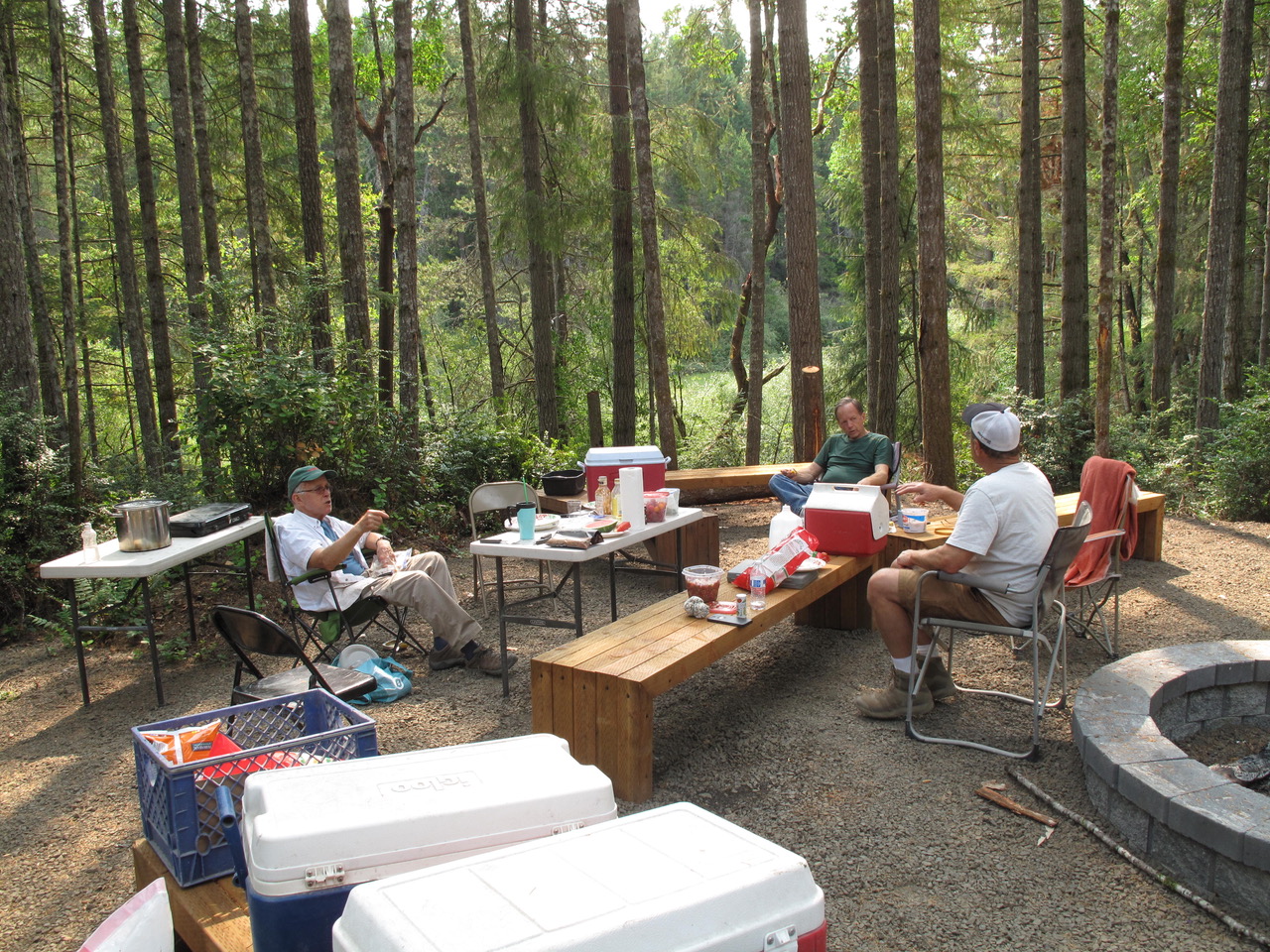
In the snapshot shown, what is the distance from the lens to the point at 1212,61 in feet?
43.1

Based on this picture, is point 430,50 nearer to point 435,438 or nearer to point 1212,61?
point 435,438

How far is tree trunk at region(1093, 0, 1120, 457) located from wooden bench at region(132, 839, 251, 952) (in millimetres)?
9076

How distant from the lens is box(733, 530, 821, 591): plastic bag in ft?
13.4

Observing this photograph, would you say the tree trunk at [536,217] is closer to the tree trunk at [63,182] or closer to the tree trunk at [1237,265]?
the tree trunk at [63,182]

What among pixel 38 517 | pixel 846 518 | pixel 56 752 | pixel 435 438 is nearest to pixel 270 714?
pixel 56 752

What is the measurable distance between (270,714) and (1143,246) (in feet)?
71.4

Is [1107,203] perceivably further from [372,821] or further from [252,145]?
[372,821]

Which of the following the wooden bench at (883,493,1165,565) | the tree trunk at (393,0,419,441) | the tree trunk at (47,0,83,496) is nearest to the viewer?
the wooden bench at (883,493,1165,565)

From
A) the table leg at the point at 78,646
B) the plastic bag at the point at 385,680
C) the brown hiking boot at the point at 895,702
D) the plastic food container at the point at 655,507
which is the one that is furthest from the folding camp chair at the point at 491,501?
the brown hiking boot at the point at 895,702

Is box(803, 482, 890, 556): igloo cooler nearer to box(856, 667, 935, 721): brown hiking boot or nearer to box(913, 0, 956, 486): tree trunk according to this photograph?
box(856, 667, 935, 721): brown hiking boot

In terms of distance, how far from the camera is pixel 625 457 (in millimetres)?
5590

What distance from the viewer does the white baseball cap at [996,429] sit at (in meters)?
3.56

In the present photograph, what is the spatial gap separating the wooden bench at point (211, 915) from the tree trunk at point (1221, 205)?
1007cm

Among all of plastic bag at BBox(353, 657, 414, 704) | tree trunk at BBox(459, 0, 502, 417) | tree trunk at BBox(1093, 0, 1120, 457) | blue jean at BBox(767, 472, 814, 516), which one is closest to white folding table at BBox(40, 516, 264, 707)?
plastic bag at BBox(353, 657, 414, 704)
